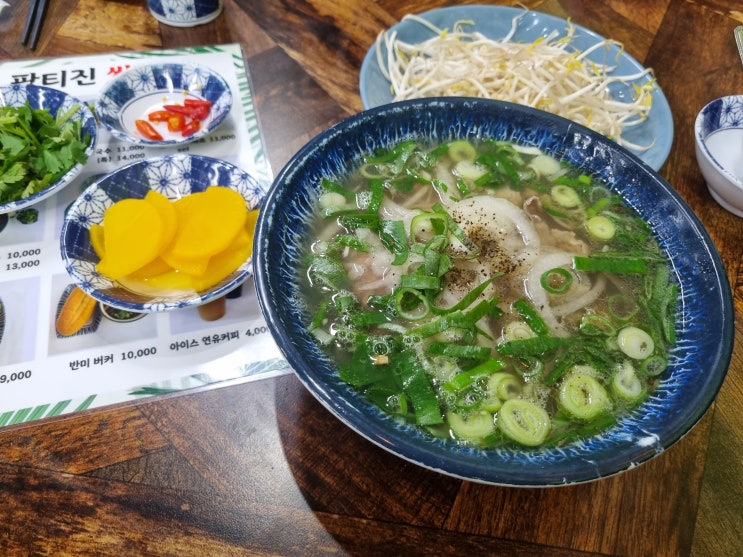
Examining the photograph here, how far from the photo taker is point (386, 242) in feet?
4.22

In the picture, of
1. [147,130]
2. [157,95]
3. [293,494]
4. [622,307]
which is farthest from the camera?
[157,95]

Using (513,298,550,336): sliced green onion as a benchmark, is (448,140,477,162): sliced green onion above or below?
above

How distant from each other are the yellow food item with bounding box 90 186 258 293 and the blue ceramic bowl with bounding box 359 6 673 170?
0.69 meters

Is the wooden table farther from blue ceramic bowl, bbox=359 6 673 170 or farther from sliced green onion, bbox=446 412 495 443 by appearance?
blue ceramic bowl, bbox=359 6 673 170

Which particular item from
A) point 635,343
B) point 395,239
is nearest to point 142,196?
point 395,239

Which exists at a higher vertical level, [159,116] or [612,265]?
[612,265]

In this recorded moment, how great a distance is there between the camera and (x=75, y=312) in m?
1.35

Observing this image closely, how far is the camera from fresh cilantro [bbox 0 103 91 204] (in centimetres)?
149

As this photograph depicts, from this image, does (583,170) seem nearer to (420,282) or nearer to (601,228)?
Result: (601,228)

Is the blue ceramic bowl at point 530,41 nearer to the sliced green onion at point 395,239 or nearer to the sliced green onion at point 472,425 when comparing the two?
the sliced green onion at point 395,239

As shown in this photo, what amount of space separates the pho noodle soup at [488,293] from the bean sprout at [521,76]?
0.63 metres

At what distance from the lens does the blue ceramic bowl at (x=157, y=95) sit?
1711 mm

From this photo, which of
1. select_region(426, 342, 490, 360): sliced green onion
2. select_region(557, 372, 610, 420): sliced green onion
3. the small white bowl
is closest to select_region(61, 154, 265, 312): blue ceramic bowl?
select_region(426, 342, 490, 360): sliced green onion

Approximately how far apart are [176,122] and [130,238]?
2.10 feet
